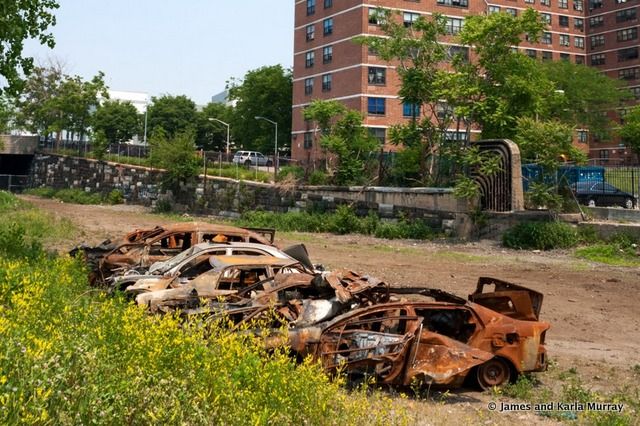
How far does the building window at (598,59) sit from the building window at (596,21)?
12.4 ft

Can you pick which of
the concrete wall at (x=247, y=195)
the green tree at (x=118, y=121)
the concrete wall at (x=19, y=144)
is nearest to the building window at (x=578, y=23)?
the concrete wall at (x=247, y=195)

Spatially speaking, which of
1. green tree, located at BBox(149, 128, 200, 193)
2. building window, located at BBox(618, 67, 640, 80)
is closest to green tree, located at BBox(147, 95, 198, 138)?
green tree, located at BBox(149, 128, 200, 193)

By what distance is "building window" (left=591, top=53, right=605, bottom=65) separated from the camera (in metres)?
76.1

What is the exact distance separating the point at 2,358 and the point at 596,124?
2677 inches

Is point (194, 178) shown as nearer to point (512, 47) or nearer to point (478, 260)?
point (512, 47)

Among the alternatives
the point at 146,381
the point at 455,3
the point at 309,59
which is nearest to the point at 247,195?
the point at 309,59

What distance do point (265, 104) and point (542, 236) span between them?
53424 mm

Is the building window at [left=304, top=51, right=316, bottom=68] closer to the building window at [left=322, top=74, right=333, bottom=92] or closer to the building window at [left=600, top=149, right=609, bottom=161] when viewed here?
the building window at [left=322, top=74, right=333, bottom=92]

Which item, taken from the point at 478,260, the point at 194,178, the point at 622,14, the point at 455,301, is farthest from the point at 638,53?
the point at 455,301

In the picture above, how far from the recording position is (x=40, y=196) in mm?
55438

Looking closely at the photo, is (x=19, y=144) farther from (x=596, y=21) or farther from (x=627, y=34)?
(x=627, y=34)

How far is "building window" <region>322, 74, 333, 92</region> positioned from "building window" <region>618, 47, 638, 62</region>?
41.4 metres

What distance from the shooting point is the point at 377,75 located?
175 feet

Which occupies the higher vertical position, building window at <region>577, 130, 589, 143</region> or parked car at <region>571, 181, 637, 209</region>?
building window at <region>577, 130, 589, 143</region>
